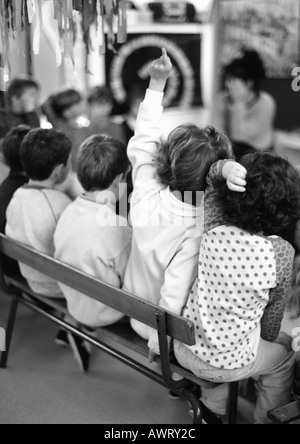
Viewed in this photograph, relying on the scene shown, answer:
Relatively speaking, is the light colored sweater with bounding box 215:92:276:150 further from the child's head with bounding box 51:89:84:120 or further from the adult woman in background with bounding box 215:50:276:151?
the child's head with bounding box 51:89:84:120

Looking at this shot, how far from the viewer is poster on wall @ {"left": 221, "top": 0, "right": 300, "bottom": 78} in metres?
6.23

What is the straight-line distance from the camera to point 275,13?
6.28 meters

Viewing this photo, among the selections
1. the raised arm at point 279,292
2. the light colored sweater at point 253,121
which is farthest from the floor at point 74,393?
the light colored sweater at point 253,121

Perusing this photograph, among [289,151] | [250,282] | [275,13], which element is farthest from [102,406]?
[275,13]

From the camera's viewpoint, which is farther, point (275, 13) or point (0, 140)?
point (275, 13)

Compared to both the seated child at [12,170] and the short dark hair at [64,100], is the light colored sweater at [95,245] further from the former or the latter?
the short dark hair at [64,100]

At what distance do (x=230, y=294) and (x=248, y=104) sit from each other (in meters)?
3.24

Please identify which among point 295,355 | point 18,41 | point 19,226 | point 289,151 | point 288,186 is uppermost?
point 18,41

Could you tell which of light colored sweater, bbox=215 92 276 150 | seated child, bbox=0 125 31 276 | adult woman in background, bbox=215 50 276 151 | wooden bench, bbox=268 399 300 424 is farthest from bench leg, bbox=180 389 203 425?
light colored sweater, bbox=215 92 276 150

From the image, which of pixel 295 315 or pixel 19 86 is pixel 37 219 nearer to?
pixel 295 315

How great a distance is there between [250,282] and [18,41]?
134 cm

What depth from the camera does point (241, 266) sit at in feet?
6.12

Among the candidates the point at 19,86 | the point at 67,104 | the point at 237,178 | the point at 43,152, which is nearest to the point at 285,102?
the point at 67,104
